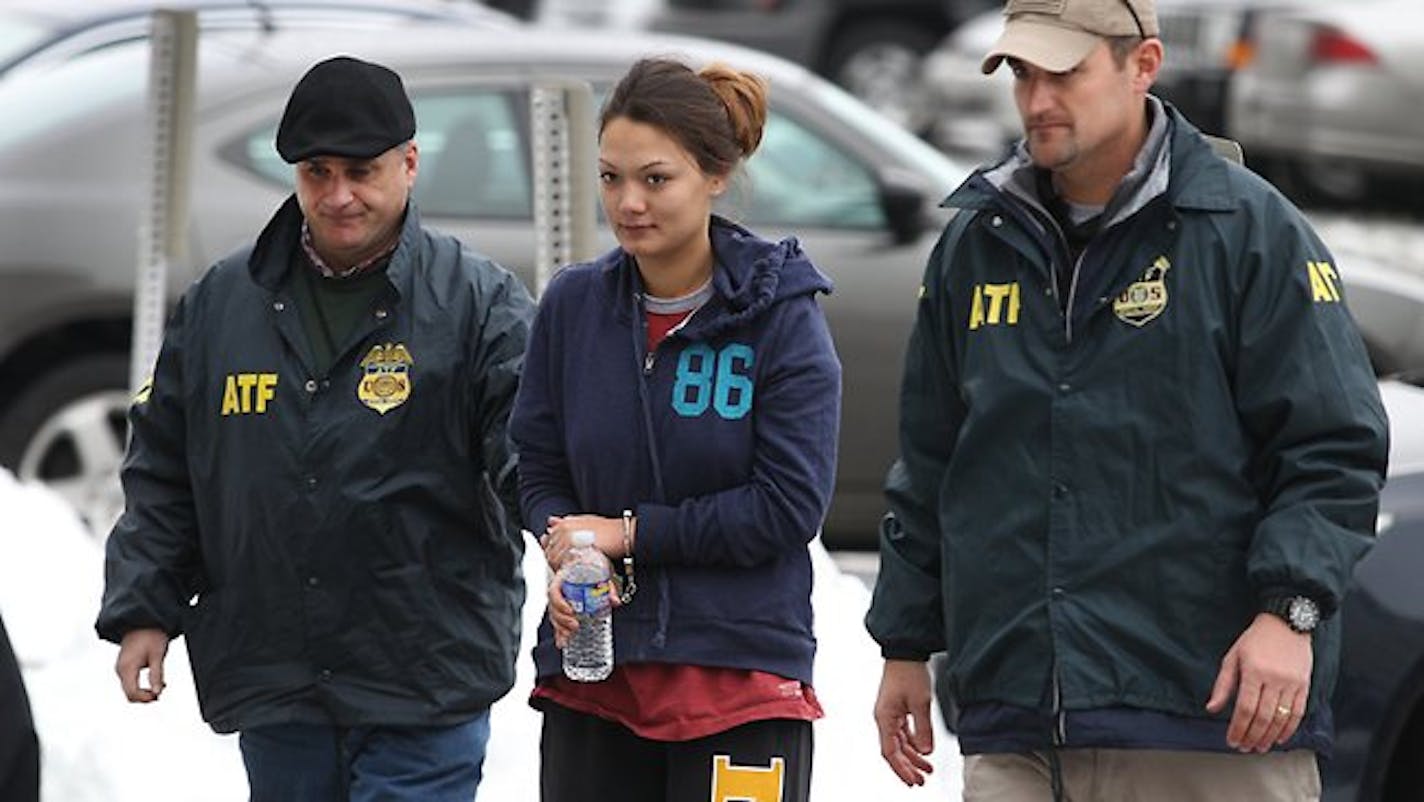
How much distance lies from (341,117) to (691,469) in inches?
31.5

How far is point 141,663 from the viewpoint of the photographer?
498 cm

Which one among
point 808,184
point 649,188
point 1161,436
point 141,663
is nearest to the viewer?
point 1161,436

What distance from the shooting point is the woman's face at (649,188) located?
4.54 m

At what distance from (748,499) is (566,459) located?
329 mm

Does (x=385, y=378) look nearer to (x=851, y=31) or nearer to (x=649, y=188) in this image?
(x=649, y=188)

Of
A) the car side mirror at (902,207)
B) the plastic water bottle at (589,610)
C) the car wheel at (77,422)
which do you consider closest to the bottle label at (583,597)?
the plastic water bottle at (589,610)

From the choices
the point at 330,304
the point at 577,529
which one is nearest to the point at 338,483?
the point at 330,304

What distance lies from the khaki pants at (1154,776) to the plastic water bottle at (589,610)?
1.85 feet

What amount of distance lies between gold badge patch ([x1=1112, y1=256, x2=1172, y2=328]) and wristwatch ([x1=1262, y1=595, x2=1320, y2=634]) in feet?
1.41

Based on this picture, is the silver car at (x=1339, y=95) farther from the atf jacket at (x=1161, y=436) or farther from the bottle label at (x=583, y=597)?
the bottle label at (x=583, y=597)

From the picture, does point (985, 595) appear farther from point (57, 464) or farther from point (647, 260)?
point (57, 464)

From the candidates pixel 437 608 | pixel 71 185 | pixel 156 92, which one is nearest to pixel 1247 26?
pixel 71 185

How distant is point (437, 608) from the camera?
196 inches

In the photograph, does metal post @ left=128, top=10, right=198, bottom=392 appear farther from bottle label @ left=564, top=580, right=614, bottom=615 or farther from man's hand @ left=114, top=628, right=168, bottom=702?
bottle label @ left=564, top=580, right=614, bottom=615
